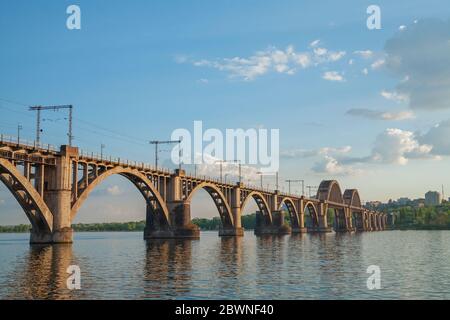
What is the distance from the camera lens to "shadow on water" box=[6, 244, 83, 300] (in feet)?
92.2

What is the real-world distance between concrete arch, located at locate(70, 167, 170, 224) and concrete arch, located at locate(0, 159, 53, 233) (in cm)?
431

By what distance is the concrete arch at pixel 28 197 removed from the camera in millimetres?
59531

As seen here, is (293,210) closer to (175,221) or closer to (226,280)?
(175,221)

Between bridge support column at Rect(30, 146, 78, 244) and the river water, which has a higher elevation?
bridge support column at Rect(30, 146, 78, 244)

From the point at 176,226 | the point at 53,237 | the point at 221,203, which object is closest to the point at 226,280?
the point at 53,237

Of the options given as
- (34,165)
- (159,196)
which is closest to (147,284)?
(34,165)

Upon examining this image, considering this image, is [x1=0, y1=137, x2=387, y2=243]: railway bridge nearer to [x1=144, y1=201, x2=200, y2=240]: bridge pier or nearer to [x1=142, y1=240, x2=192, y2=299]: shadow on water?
[x1=144, y1=201, x2=200, y2=240]: bridge pier

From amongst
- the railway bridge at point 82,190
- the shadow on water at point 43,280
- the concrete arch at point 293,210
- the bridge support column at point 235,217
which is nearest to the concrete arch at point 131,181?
the railway bridge at point 82,190

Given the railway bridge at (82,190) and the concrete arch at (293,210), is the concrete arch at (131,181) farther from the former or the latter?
the concrete arch at (293,210)

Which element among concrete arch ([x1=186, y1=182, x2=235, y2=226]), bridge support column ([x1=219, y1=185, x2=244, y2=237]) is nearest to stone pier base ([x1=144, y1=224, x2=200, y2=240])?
concrete arch ([x1=186, y1=182, x2=235, y2=226])

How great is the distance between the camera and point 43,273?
124 feet

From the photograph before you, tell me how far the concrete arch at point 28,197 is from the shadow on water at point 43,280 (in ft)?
35.5
